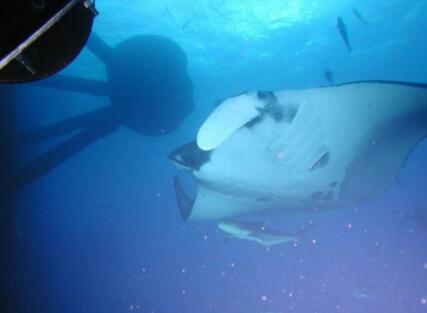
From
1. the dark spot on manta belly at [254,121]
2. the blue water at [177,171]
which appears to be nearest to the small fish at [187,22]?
the blue water at [177,171]

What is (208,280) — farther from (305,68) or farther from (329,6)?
(329,6)

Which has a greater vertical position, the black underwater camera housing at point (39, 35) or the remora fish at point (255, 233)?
the black underwater camera housing at point (39, 35)

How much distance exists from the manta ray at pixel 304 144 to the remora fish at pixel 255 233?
1.78m

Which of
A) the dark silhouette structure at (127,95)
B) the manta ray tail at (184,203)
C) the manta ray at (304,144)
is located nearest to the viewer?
the manta ray at (304,144)

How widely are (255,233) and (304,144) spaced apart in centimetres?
409

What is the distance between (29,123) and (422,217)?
766 inches

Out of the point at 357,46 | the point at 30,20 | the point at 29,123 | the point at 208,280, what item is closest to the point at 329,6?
the point at 357,46

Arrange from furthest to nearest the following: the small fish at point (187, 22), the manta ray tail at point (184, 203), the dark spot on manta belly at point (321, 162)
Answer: the small fish at point (187, 22) < the manta ray tail at point (184, 203) < the dark spot on manta belly at point (321, 162)

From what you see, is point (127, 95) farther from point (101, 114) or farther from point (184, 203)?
point (184, 203)

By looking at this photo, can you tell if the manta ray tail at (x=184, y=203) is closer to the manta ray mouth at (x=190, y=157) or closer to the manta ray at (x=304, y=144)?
the manta ray at (x=304, y=144)

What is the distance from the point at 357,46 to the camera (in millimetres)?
17609

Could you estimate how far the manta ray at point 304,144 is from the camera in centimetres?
329

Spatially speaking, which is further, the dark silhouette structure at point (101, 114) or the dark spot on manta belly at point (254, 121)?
the dark silhouette structure at point (101, 114)

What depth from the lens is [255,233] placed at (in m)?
7.47
